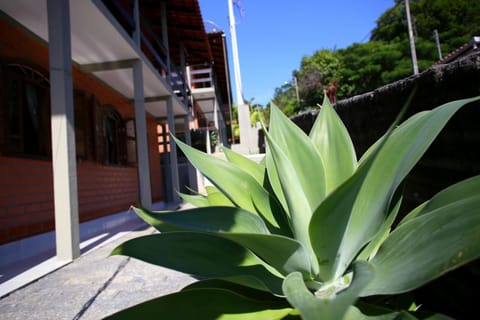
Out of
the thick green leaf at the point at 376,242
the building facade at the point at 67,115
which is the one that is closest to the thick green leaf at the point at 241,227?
the thick green leaf at the point at 376,242

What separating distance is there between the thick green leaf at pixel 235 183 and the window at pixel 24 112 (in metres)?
3.83

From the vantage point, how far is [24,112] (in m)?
4.21

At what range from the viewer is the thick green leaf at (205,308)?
0.67m

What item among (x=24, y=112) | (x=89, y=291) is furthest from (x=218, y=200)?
(x=24, y=112)

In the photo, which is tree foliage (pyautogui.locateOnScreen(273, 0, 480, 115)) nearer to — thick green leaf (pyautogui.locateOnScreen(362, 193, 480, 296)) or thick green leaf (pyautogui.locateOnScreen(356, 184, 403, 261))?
thick green leaf (pyautogui.locateOnScreen(356, 184, 403, 261))

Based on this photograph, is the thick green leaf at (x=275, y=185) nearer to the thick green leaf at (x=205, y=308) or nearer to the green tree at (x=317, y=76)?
the thick green leaf at (x=205, y=308)

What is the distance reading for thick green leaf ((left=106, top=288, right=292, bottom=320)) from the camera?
0.67m

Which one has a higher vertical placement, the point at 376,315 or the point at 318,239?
the point at 318,239

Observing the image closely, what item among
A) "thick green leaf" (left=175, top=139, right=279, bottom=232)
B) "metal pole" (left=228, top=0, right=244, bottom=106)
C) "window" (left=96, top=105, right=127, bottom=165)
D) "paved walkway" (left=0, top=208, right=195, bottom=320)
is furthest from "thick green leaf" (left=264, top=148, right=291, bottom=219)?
"metal pole" (left=228, top=0, right=244, bottom=106)

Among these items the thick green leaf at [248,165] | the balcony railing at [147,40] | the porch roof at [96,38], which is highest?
the balcony railing at [147,40]

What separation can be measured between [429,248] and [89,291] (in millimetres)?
2375

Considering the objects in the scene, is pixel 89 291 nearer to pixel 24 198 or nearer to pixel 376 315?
pixel 376 315

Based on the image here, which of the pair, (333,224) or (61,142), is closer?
(333,224)

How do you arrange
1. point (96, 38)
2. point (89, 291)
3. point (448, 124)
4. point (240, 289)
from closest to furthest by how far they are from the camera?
point (240, 289), point (448, 124), point (89, 291), point (96, 38)
